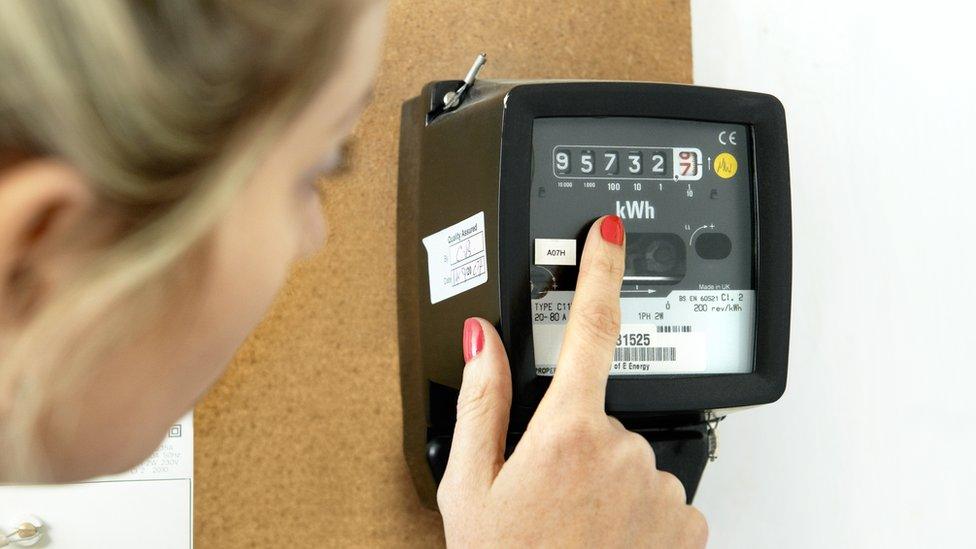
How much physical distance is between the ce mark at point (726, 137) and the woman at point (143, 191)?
0.98 ft

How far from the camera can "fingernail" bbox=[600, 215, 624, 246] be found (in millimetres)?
588

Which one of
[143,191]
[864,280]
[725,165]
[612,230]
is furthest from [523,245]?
[864,280]

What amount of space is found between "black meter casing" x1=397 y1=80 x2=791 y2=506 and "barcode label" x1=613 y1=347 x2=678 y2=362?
1cm

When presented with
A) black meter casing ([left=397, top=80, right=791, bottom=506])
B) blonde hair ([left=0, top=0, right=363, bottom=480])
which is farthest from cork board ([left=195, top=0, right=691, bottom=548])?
blonde hair ([left=0, top=0, right=363, bottom=480])

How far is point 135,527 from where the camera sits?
27.3 inches

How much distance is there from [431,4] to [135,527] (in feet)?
1.57

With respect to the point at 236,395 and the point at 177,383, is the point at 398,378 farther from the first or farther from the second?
the point at 177,383

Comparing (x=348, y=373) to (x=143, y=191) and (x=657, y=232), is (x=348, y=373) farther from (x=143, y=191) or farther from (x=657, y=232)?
(x=143, y=191)

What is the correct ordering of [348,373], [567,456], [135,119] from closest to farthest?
[135,119], [567,456], [348,373]

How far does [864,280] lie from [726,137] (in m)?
0.27

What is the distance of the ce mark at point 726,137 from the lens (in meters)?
A: 0.64

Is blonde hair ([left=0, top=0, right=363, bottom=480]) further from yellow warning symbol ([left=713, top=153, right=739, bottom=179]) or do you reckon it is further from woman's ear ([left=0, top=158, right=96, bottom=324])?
yellow warning symbol ([left=713, top=153, right=739, bottom=179])

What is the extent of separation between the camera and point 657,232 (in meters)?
0.62

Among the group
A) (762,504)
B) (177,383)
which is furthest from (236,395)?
(762,504)
